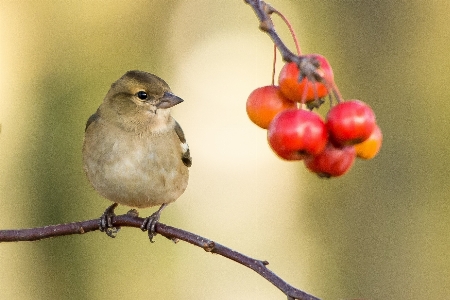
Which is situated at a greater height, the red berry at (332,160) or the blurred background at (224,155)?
the blurred background at (224,155)

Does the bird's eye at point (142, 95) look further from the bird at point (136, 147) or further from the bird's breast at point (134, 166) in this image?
the bird's breast at point (134, 166)

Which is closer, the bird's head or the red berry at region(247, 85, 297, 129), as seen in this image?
the red berry at region(247, 85, 297, 129)

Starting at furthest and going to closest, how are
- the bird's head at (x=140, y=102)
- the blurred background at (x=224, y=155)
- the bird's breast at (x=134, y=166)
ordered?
the blurred background at (x=224, y=155), the bird's head at (x=140, y=102), the bird's breast at (x=134, y=166)

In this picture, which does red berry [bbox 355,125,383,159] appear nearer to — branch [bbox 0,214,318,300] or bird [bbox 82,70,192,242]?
branch [bbox 0,214,318,300]

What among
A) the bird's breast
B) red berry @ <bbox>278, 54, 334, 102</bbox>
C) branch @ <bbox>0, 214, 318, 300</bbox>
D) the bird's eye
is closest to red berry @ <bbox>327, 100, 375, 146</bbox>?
red berry @ <bbox>278, 54, 334, 102</bbox>

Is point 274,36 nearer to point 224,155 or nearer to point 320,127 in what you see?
point 320,127

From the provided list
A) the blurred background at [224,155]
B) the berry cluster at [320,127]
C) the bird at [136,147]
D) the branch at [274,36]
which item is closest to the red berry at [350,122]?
the berry cluster at [320,127]

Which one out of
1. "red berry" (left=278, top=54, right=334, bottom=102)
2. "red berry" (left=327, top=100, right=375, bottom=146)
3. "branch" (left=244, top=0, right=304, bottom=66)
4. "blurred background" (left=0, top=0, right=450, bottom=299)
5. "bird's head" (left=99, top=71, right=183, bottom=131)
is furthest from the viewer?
"blurred background" (left=0, top=0, right=450, bottom=299)

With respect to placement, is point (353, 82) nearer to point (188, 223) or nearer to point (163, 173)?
point (188, 223)
